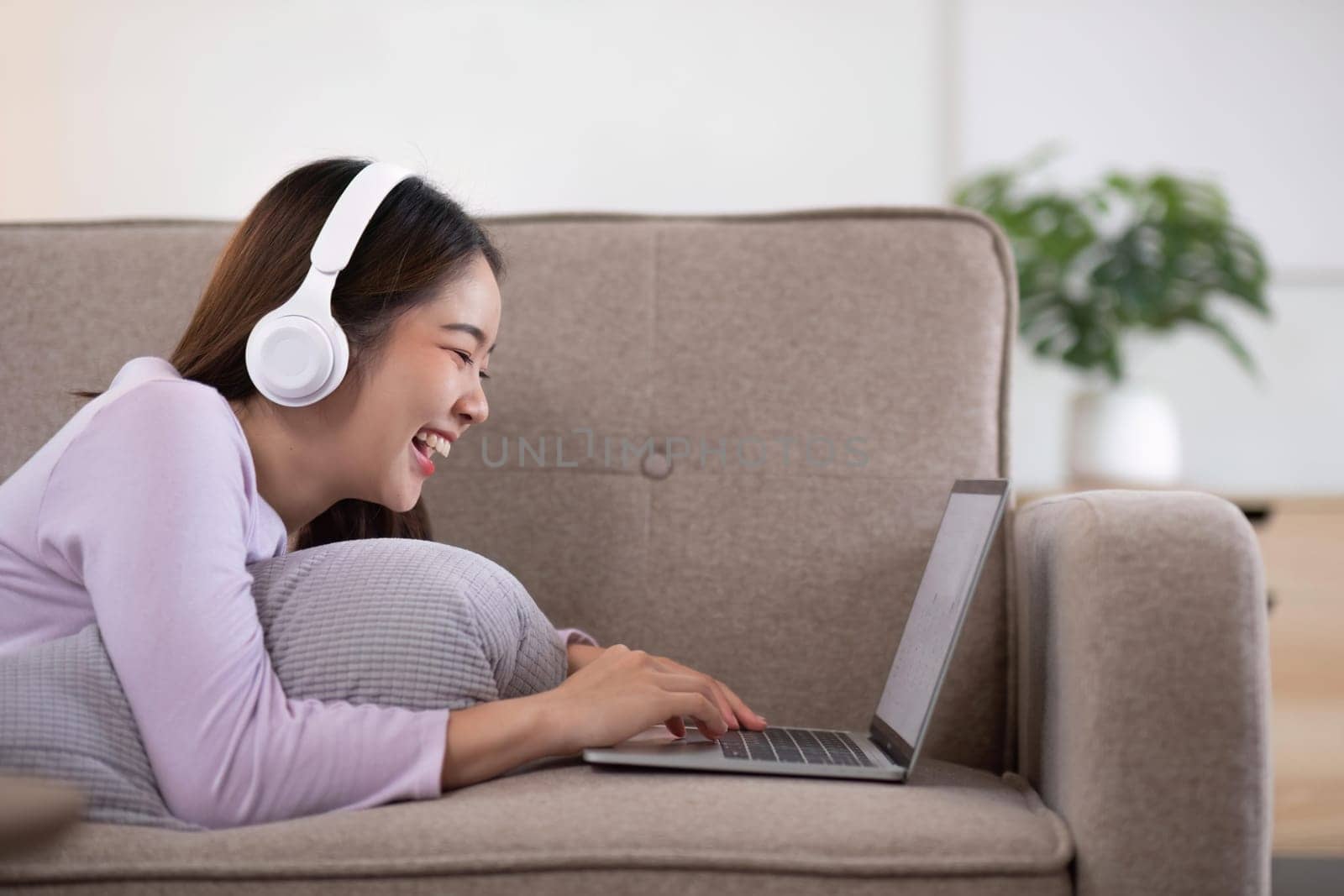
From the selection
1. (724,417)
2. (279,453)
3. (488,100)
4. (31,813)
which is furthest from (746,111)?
(31,813)

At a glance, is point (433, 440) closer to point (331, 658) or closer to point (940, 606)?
point (331, 658)

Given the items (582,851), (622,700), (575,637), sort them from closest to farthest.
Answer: (582,851)
(622,700)
(575,637)

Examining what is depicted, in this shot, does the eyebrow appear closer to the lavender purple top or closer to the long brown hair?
the long brown hair

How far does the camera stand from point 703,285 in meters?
1.27

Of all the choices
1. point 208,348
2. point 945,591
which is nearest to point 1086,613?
point 945,591

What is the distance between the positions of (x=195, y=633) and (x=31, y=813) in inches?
11.4

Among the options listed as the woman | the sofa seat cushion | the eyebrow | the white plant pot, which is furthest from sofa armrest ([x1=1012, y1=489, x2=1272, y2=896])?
the white plant pot

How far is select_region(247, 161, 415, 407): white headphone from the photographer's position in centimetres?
90

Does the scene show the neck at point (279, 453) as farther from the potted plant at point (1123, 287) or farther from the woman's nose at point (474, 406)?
the potted plant at point (1123, 287)

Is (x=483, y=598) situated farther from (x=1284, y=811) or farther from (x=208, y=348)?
(x=1284, y=811)

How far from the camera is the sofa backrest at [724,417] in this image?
3.93ft

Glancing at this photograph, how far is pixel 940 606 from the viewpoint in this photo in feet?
3.23

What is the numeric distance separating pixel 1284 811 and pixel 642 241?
1.53 m

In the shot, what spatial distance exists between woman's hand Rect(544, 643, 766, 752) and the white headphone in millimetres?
305
